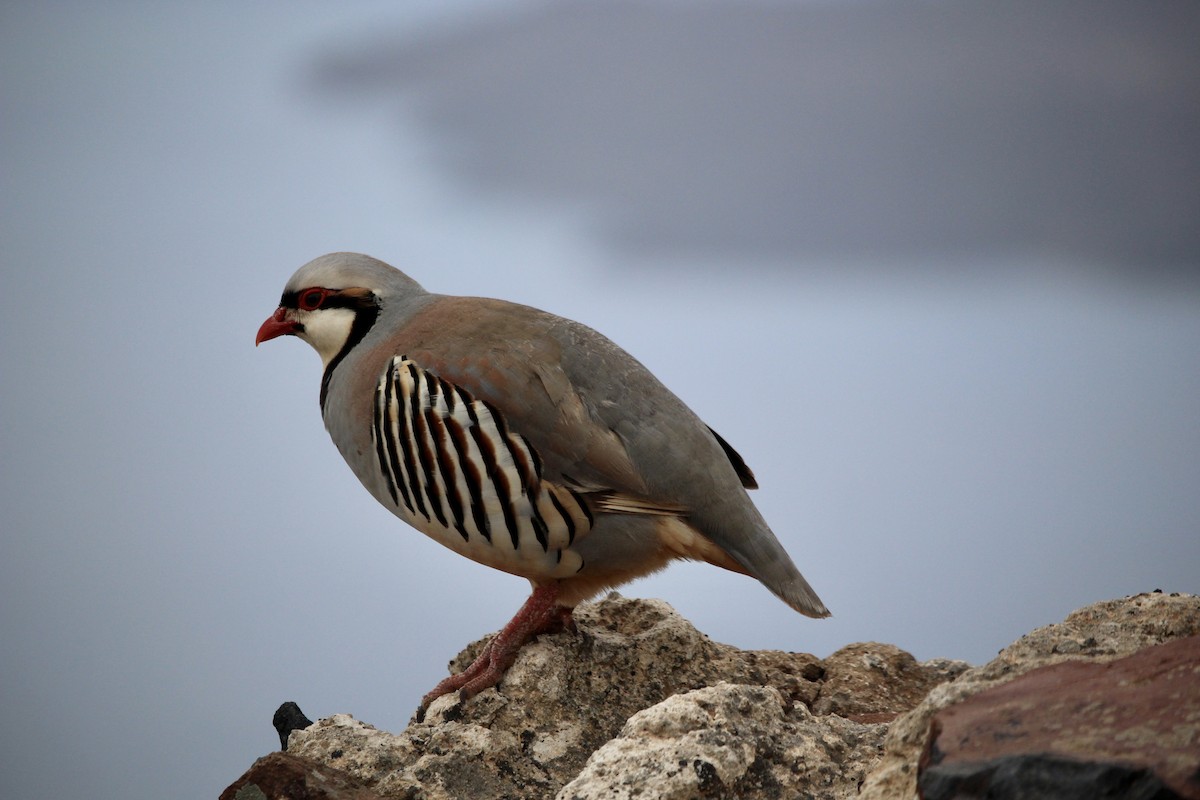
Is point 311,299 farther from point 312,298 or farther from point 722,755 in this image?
point 722,755

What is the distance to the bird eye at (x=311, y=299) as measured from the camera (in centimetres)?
452

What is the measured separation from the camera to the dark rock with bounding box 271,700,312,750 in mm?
3984

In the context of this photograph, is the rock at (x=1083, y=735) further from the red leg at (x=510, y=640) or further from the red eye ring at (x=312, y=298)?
the red eye ring at (x=312, y=298)

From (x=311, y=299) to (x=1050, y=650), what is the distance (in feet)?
9.74

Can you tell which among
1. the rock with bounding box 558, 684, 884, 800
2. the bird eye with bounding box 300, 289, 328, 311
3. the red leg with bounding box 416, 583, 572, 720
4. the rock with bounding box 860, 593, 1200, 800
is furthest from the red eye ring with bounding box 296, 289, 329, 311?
the rock with bounding box 860, 593, 1200, 800

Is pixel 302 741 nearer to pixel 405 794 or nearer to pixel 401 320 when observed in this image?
pixel 405 794

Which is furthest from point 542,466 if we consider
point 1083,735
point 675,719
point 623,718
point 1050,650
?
point 1083,735

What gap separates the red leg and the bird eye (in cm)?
142

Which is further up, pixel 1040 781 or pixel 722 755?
pixel 722 755

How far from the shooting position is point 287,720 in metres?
4.01

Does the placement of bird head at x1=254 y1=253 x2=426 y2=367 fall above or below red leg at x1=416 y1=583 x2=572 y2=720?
above

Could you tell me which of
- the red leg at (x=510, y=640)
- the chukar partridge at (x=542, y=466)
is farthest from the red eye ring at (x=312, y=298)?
the red leg at (x=510, y=640)

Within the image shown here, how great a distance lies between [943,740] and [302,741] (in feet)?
6.35

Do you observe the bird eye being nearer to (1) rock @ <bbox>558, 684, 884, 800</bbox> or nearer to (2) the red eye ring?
(2) the red eye ring
